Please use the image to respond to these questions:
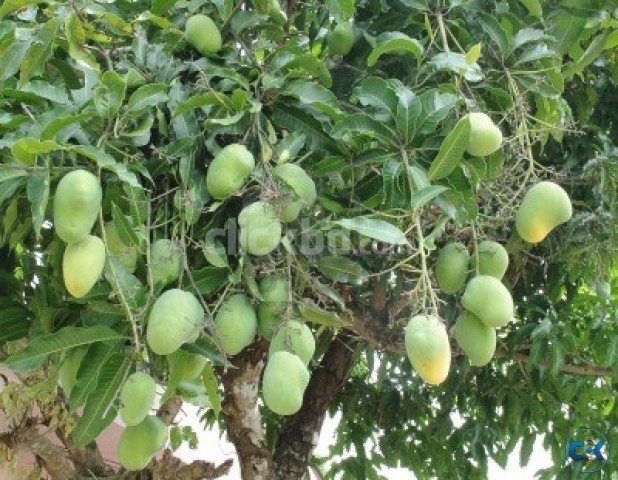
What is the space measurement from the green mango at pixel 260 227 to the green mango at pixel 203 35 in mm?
334

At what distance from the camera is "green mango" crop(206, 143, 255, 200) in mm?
1143

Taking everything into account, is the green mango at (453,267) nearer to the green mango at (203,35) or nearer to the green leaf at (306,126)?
the green leaf at (306,126)

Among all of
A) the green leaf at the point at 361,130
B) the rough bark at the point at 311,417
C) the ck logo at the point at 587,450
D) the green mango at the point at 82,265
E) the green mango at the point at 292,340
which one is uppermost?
the green leaf at the point at 361,130

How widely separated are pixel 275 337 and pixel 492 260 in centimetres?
33

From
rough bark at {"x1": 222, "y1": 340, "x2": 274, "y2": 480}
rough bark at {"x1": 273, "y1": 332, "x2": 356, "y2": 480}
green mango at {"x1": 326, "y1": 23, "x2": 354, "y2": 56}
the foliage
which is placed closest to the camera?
the foliage

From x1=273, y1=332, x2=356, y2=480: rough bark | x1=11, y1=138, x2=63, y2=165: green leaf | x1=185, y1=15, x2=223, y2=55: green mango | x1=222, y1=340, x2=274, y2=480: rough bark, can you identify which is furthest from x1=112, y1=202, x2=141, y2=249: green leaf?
x1=273, y1=332, x2=356, y2=480: rough bark

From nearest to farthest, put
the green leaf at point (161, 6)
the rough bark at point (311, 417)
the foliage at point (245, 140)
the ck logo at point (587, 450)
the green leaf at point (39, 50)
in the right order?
the foliage at point (245, 140) → the green leaf at point (39, 50) → the green leaf at point (161, 6) → the rough bark at point (311, 417) → the ck logo at point (587, 450)

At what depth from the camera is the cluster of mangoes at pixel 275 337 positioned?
108 cm

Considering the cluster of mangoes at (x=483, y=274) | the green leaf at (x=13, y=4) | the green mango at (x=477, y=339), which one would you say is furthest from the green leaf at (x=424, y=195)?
the green leaf at (x=13, y=4)

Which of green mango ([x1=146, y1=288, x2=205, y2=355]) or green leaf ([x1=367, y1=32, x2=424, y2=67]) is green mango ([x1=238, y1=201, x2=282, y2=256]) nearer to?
green mango ([x1=146, y1=288, x2=205, y2=355])

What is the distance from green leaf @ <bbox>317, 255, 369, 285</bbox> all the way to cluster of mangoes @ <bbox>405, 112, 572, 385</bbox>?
0.12 metres

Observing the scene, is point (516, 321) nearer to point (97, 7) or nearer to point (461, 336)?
point (461, 336)

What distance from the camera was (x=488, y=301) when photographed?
3.76 feet

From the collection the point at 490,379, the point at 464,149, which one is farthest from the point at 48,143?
the point at 490,379
